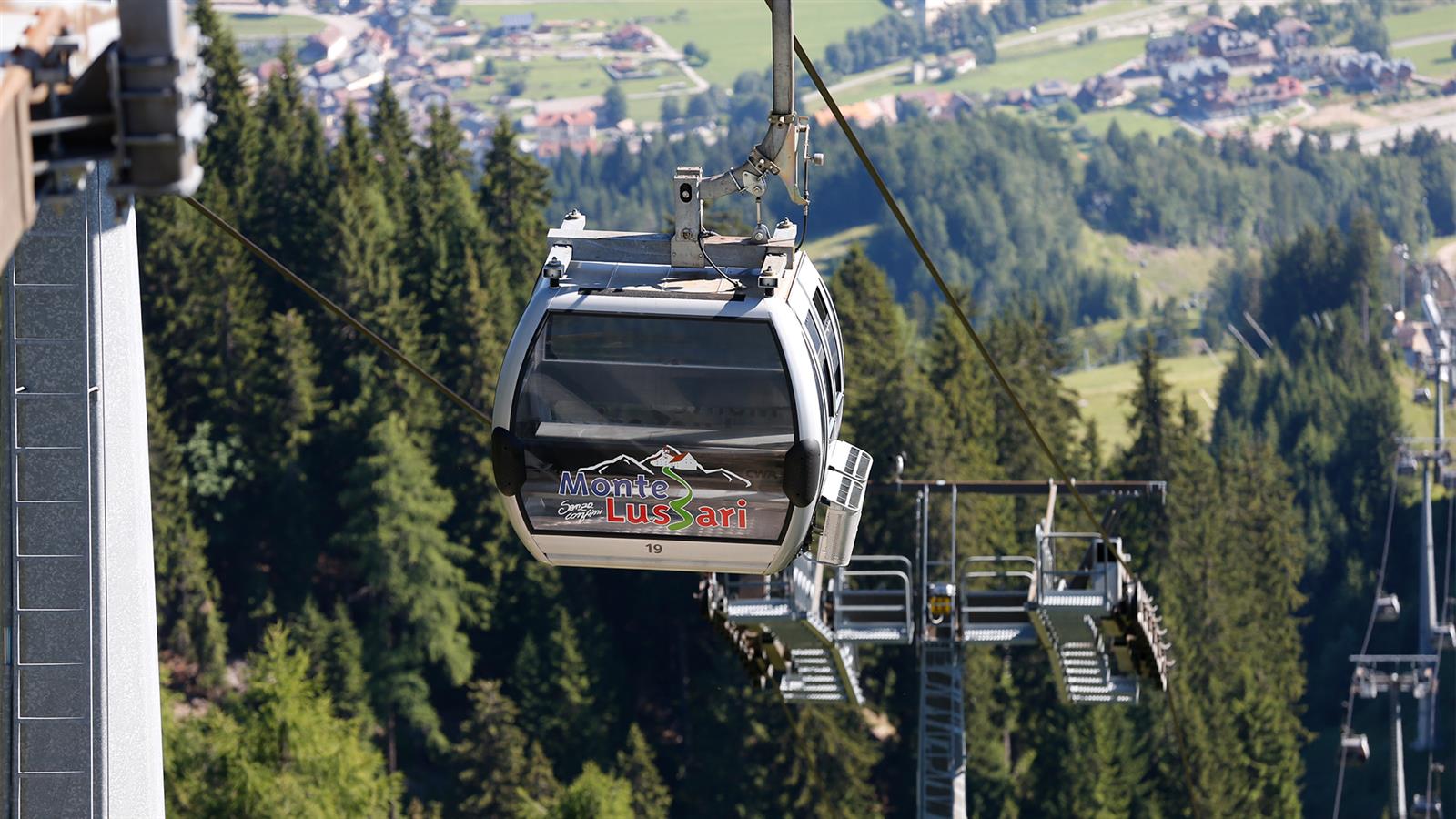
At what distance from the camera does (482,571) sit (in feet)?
191

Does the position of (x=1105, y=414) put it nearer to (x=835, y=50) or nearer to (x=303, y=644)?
(x=835, y=50)

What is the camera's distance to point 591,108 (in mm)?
184500

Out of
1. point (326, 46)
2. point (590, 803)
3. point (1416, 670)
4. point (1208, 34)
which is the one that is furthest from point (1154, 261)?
point (590, 803)

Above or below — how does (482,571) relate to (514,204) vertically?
below

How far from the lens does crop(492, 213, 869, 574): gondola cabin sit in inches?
572

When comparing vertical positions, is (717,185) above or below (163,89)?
below

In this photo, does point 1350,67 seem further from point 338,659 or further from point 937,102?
point 338,659

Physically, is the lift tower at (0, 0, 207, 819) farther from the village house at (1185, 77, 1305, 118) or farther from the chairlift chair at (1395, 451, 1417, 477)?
the village house at (1185, 77, 1305, 118)

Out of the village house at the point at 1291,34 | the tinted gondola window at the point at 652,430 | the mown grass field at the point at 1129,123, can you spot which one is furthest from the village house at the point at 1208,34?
the tinted gondola window at the point at 652,430

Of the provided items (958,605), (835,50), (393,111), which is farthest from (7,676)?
(835,50)

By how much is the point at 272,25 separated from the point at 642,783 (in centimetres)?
11452

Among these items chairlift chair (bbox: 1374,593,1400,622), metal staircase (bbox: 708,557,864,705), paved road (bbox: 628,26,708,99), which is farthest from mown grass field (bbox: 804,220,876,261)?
metal staircase (bbox: 708,557,864,705)

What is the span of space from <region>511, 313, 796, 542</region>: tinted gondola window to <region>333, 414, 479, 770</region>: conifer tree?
133 ft

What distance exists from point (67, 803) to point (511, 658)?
1749 inches
